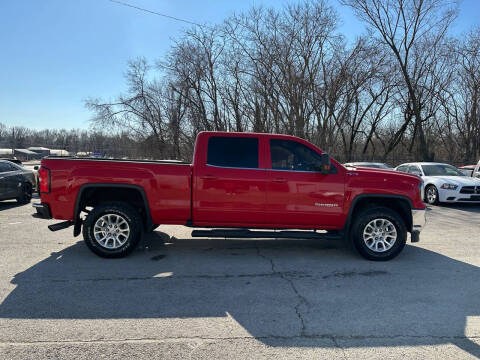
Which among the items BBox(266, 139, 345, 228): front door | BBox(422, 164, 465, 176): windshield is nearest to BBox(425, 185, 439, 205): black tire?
BBox(422, 164, 465, 176): windshield

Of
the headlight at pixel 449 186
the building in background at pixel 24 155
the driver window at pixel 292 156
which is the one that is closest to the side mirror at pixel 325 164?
the driver window at pixel 292 156

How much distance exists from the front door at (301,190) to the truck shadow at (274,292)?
68 cm

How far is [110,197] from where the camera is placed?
5.64 meters

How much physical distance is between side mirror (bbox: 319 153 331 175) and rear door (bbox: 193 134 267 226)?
36.5 inches

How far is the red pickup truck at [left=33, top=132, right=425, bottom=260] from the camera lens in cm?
521

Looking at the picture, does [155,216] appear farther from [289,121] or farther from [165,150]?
[165,150]

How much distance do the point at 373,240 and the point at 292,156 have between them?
1912 mm

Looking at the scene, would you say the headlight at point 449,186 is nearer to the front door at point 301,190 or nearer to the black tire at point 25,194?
the front door at point 301,190

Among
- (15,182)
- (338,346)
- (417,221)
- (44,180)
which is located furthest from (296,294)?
(15,182)

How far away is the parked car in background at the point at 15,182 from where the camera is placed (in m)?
10.4

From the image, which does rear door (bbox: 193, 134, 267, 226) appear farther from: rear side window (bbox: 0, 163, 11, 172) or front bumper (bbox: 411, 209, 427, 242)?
rear side window (bbox: 0, 163, 11, 172)

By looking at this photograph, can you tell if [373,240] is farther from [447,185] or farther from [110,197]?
[447,185]

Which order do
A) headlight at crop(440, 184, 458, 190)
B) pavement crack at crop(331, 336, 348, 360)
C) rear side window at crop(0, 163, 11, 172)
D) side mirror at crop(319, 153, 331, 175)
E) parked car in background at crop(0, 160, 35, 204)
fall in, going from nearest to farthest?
1. pavement crack at crop(331, 336, 348, 360)
2. side mirror at crop(319, 153, 331, 175)
3. parked car in background at crop(0, 160, 35, 204)
4. rear side window at crop(0, 163, 11, 172)
5. headlight at crop(440, 184, 458, 190)

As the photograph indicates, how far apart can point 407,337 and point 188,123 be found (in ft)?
74.9
